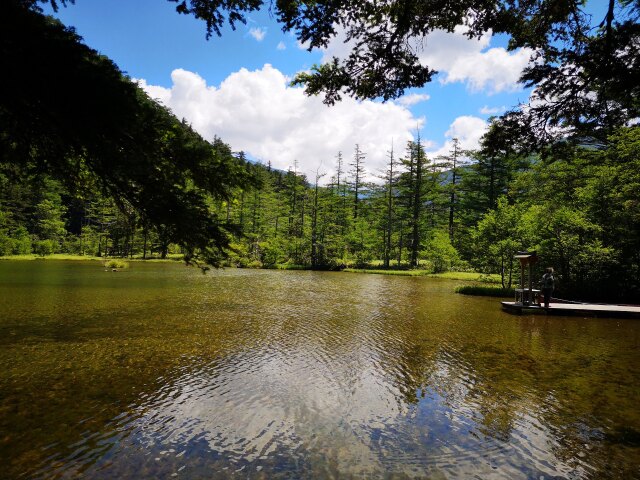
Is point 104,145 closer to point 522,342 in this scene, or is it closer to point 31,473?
point 31,473

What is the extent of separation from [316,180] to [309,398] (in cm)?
4443

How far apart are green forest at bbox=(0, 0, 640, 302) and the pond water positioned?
284cm

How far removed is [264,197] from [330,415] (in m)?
52.1

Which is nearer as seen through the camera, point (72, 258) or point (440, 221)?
point (72, 258)

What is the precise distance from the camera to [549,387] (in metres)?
7.56

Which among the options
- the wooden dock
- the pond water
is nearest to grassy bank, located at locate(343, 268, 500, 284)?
the wooden dock

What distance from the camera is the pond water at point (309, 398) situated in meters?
4.74

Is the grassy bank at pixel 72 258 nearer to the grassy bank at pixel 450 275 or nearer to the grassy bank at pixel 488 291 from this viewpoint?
the grassy bank at pixel 450 275

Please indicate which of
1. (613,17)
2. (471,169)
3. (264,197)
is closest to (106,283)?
(613,17)

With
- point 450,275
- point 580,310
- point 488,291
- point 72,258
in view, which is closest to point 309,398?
point 580,310

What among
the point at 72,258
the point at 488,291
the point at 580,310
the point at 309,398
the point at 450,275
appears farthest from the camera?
the point at 72,258

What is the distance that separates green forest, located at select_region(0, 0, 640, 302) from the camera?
160 inches

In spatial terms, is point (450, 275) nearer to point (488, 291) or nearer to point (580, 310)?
point (488, 291)

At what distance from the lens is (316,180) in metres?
49.7
